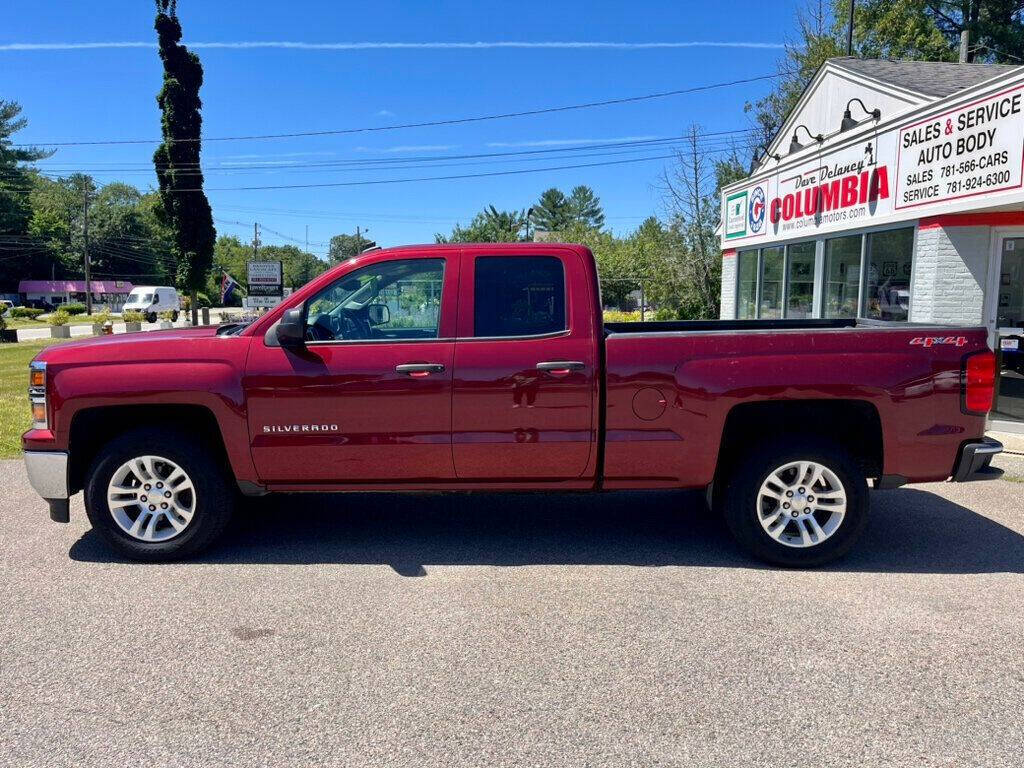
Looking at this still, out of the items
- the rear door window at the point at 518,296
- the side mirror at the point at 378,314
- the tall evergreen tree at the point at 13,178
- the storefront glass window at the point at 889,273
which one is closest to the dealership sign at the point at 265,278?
the storefront glass window at the point at 889,273

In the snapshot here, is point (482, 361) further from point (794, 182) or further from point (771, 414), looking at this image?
point (794, 182)

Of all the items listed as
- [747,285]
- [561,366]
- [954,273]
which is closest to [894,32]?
[747,285]

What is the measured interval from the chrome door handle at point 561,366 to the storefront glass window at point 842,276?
7.99 m

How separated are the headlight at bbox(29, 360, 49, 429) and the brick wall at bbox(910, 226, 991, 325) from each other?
885 centimetres

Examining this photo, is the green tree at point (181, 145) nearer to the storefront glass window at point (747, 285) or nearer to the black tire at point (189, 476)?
the storefront glass window at point (747, 285)

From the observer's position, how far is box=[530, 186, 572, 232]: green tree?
366ft

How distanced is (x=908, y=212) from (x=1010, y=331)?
186 centimetres

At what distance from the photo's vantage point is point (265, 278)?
19766 mm

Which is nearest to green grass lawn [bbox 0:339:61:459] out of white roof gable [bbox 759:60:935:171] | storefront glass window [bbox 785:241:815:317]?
storefront glass window [bbox 785:241:815:317]

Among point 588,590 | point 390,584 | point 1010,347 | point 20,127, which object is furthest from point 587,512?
point 20,127

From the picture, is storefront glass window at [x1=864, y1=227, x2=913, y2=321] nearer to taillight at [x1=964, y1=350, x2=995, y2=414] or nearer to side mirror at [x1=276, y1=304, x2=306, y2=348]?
taillight at [x1=964, y1=350, x2=995, y2=414]

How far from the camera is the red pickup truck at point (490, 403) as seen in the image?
4.57 m

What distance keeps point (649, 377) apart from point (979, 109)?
21.1 ft

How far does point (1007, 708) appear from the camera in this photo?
3129 mm
